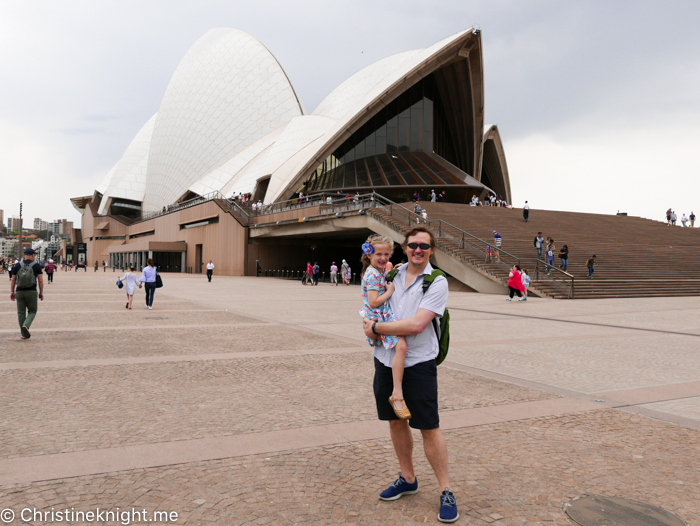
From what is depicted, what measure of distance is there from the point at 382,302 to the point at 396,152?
43.4 metres

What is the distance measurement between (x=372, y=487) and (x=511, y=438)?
127 cm

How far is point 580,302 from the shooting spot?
16156 millimetres

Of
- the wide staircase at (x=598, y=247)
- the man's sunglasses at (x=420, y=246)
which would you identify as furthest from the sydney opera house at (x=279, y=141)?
the man's sunglasses at (x=420, y=246)

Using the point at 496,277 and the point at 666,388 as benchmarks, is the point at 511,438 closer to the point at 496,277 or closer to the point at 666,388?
the point at 666,388

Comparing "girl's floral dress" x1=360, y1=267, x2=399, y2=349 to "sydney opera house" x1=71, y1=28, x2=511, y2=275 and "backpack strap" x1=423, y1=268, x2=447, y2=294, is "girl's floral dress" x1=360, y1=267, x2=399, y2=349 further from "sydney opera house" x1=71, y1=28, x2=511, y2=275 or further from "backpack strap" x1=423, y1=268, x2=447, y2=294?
"sydney opera house" x1=71, y1=28, x2=511, y2=275

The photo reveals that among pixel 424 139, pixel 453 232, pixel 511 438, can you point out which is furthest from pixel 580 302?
pixel 424 139

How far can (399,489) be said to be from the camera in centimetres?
284

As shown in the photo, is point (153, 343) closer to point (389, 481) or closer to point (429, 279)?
point (389, 481)

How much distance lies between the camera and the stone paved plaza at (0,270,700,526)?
2791mm

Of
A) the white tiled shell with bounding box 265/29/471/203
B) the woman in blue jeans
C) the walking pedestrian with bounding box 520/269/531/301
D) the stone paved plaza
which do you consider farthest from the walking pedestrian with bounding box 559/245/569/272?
the white tiled shell with bounding box 265/29/471/203

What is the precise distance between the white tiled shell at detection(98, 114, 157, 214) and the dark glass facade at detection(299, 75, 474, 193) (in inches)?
1433

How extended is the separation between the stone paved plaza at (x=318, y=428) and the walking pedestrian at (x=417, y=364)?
0.15 meters

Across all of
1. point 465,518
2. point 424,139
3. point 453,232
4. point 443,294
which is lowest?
point 465,518

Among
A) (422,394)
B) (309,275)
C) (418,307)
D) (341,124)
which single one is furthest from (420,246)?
(341,124)
